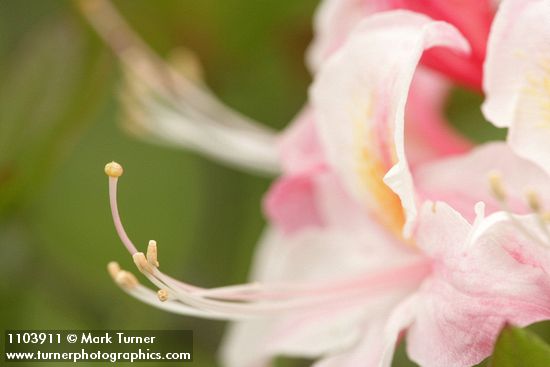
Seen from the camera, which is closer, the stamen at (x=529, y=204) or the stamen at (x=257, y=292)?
the stamen at (x=529, y=204)

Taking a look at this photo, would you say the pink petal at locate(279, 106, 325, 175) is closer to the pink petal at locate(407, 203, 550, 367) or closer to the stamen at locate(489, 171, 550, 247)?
the pink petal at locate(407, 203, 550, 367)

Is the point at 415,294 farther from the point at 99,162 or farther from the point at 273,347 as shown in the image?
the point at 99,162

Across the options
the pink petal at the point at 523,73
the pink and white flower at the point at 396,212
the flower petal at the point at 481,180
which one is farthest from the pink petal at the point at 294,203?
the pink petal at the point at 523,73

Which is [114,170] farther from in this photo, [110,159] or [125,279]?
[110,159]

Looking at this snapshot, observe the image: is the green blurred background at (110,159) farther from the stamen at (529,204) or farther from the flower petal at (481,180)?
the stamen at (529,204)

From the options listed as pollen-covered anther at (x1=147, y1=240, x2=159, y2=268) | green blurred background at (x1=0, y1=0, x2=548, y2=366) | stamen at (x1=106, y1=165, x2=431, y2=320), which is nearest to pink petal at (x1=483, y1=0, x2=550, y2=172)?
stamen at (x1=106, y1=165, x2=431, y2=320)

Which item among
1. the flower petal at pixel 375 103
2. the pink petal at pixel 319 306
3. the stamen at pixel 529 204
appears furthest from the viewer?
the pink petal at pixel 319 306
